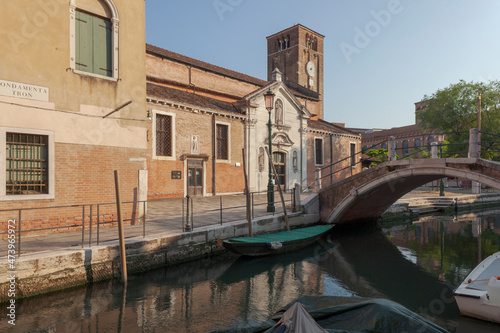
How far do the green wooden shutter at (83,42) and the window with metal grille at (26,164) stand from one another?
235 cm

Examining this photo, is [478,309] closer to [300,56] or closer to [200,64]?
[200,64]

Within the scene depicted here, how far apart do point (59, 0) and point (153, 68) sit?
41.2 ft

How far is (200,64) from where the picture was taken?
25328 mm

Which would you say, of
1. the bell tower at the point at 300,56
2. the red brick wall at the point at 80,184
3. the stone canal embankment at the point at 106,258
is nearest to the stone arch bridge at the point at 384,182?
the stone canal embankment at the point at 106,258

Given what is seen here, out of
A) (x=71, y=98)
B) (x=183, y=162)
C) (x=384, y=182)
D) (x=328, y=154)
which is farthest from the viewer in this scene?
(x=328, y=154)

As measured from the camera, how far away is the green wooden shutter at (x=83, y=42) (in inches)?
374

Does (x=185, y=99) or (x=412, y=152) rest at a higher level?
(x=185, y=99)

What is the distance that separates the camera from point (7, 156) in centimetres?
837

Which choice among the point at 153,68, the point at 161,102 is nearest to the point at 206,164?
the point at 161,102

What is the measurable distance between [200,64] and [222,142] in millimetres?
7515

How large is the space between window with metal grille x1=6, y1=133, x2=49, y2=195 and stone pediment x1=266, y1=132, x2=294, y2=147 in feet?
55.2

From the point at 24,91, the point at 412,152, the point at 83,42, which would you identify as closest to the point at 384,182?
the point at 83,42

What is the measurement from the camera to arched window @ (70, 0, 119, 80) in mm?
9430

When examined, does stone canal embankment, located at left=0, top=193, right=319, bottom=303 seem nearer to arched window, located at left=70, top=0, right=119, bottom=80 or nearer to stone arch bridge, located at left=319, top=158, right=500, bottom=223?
arched window, located at left=70, top=0, right=119, bottom=80
